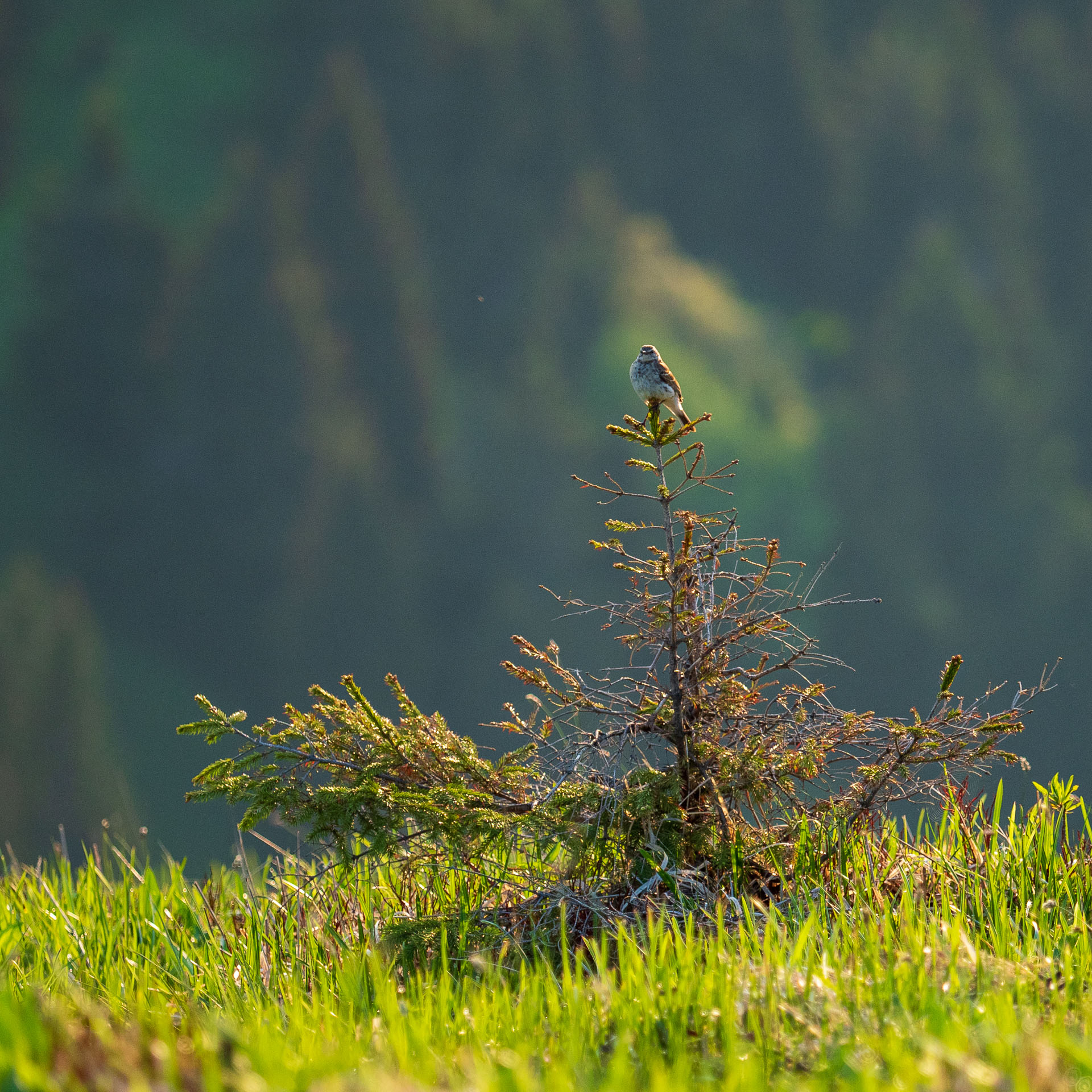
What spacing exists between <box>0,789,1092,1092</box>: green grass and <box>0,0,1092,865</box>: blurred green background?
21.5 m

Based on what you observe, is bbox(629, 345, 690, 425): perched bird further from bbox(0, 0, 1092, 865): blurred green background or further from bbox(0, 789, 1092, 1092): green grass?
bbox(0, 0, 1092, 865): blurred green background

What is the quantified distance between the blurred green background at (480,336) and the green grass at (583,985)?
21.5 metres

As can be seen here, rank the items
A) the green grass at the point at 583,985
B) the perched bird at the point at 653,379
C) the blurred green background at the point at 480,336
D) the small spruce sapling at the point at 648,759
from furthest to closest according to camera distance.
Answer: the blurred green background at the point at 480,336, the perched bird at the point at 653,379, the small spruce sapling at the point at 648,759, the green grass at the point at 583,985

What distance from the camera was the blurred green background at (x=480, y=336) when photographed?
94.9 ft

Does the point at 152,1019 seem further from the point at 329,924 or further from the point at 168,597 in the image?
the point at 168,597

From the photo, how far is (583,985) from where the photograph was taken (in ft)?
9.96

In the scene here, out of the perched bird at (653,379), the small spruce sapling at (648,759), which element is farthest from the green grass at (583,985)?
the perched bird at (653,379)

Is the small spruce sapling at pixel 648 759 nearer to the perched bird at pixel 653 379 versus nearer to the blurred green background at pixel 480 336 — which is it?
the perched bird at pixel 653 379

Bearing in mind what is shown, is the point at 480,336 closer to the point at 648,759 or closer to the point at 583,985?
the point at 648,759

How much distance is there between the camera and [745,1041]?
8.86 ft

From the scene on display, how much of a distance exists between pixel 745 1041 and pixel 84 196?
34.1m

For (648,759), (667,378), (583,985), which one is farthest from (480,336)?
(583,985)

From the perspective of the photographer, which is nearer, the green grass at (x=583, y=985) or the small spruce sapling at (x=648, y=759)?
the green grass at (x=583, y=985)

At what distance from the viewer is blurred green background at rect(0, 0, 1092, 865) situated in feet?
94.9
